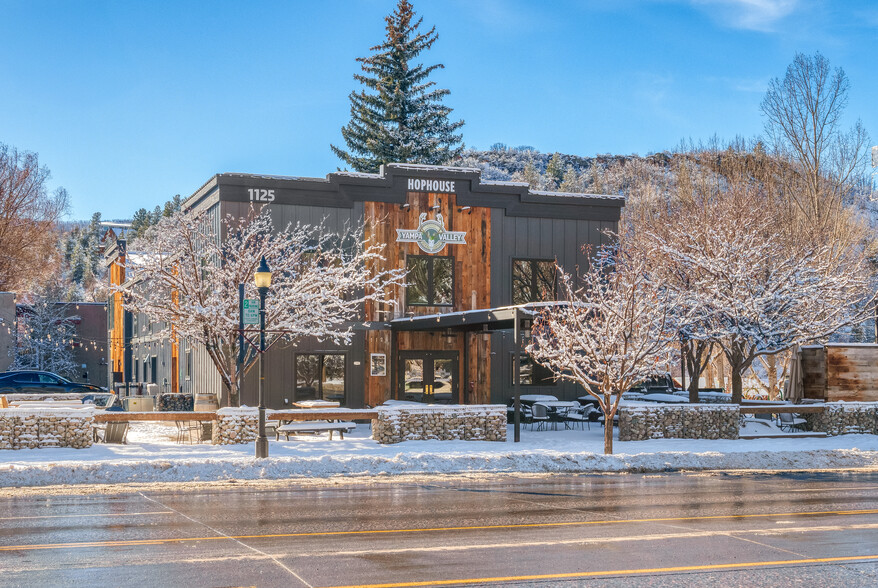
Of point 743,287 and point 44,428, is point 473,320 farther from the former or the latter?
point 44,428

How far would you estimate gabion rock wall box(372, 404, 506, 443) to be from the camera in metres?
22.9

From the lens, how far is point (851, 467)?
21469 millimetres

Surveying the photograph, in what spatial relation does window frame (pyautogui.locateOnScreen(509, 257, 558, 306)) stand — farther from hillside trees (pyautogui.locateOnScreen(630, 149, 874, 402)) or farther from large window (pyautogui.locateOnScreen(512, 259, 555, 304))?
hillside trees (pyautogui.locateOnScreen(630, 149, 874, 402))

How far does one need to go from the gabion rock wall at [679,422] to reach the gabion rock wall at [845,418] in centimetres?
331

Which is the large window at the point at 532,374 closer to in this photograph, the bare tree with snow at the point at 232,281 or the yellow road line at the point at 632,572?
the bare tree with snow at the point at 232,281

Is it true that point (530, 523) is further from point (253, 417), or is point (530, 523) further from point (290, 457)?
point (253, 417)

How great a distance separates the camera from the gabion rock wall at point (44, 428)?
20469 mm

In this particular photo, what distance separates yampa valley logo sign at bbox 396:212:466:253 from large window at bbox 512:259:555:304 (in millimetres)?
2389

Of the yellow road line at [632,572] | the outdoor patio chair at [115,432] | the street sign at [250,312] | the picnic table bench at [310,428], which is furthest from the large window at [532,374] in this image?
the yellow road line at [632,572]

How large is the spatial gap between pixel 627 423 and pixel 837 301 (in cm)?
966

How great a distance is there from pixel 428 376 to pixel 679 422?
31.9 feet

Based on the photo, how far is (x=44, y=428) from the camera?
20734mm

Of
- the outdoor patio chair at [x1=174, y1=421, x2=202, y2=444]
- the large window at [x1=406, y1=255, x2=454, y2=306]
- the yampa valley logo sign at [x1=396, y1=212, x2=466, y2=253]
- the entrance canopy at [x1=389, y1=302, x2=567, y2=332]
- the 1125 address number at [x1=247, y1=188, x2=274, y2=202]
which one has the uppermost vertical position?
the 1125 address number at [x1=247, y1=188, x2=274, y2=202]

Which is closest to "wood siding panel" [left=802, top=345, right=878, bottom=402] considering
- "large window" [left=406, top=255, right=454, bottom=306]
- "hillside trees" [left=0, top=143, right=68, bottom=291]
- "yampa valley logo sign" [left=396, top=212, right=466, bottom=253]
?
"large window" [left=406, top=255, right=454, bottom=306]
